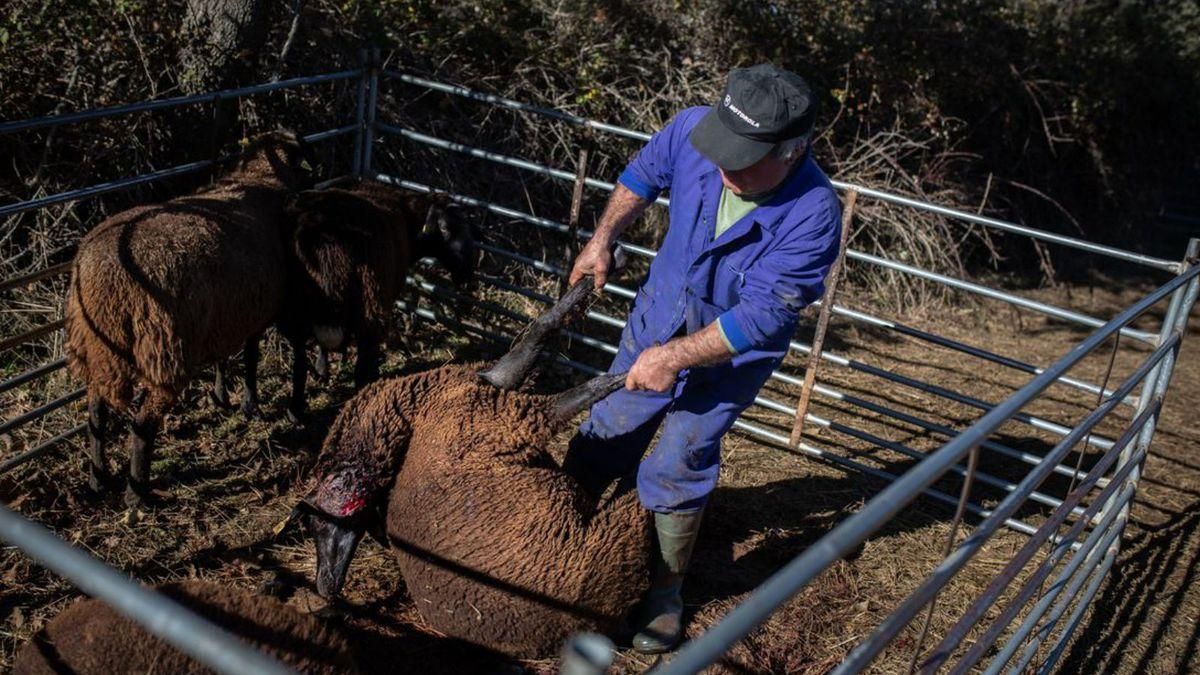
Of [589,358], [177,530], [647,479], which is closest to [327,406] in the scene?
[177,530]

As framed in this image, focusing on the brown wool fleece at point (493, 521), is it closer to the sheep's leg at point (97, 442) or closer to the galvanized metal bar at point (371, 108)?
the sheep's leg at point (97, 442)

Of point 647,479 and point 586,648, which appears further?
point 647,479

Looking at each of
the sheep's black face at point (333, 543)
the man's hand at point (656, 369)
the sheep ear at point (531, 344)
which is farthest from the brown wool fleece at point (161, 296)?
the man's hand at point (656, 369)

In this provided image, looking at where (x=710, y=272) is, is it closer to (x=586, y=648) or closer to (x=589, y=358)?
(x=586, y=648)

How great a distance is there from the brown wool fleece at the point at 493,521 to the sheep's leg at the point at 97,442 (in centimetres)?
139

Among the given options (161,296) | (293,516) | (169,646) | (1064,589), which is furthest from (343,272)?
(1064,589)

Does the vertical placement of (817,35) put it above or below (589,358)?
above

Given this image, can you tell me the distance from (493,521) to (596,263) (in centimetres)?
119

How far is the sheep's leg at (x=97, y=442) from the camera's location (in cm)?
447

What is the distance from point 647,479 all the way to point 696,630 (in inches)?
31.0

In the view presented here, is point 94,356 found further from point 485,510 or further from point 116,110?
point 485,510

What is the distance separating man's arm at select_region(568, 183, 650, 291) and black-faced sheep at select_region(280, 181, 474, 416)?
180cm

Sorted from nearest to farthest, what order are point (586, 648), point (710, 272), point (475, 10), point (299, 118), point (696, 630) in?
point (586, 648), point (710, 272), point (696, 630), point (299, 118), point (475, 10)

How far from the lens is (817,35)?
9453 millimetres
